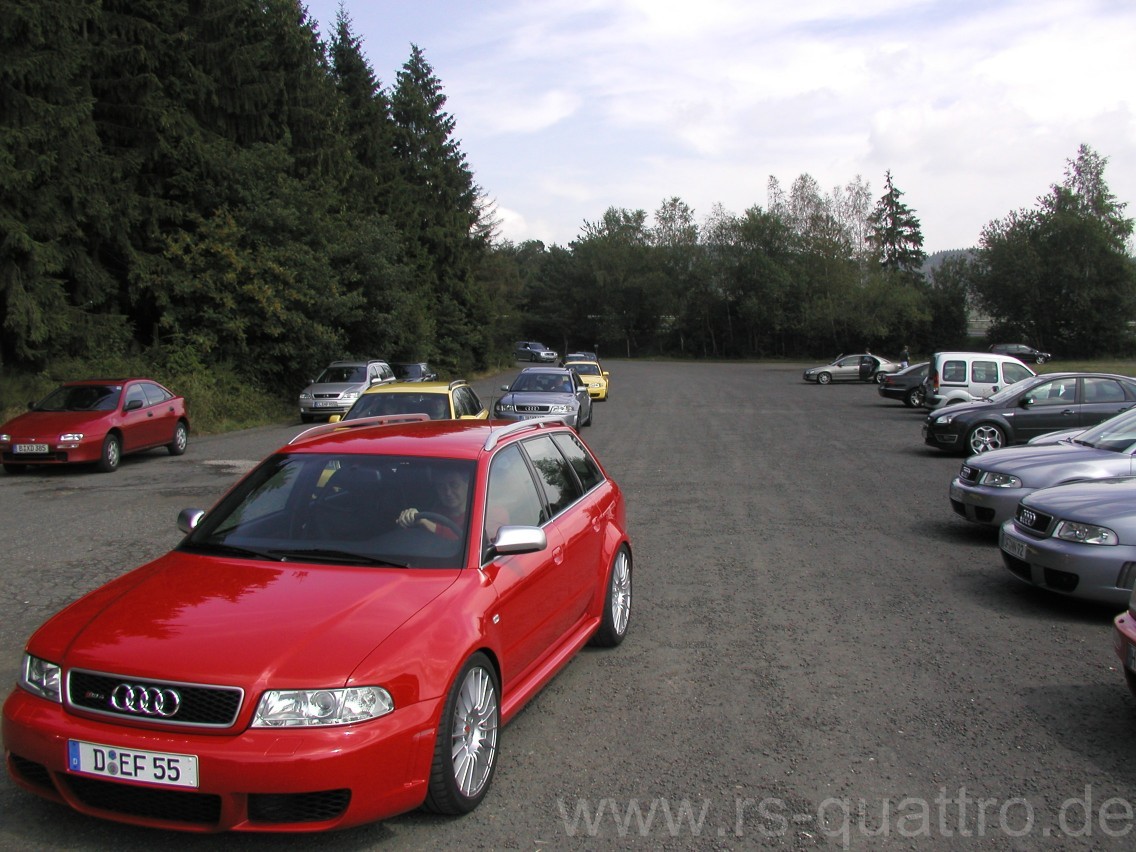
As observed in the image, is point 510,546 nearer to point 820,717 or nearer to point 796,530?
point 820,717

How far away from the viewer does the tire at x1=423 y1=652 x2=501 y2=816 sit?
371 centimetres

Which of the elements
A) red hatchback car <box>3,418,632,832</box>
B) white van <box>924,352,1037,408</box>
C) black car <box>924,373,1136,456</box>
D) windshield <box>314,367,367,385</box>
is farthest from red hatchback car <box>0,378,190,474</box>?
white van <box>924,352,1037,408</box>

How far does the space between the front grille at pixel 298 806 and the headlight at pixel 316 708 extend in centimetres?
25

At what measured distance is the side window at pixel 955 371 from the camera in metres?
24.2

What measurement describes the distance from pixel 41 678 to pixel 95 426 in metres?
13.6

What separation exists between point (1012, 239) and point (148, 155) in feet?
216

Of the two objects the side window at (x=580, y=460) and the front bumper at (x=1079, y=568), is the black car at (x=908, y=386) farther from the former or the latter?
the side window at (x=580, y=460)

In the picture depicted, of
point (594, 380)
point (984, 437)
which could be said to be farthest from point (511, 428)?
point (594, 380)

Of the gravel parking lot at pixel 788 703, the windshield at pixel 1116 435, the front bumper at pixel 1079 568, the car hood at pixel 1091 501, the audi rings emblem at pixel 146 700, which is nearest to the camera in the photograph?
the audi rings emblem at pixel 146 700

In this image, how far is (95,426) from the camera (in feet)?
52.2

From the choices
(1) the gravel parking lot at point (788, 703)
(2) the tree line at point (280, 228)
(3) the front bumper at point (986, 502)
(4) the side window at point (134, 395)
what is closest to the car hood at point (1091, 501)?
(1) the gravel parking lot at point (788, 703)

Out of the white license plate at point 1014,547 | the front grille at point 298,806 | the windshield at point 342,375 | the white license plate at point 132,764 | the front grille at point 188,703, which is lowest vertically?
the white license plate at point 1014,547

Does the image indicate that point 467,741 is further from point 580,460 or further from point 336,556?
point 580,460

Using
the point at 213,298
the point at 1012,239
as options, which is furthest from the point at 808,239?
the point at 213,298
